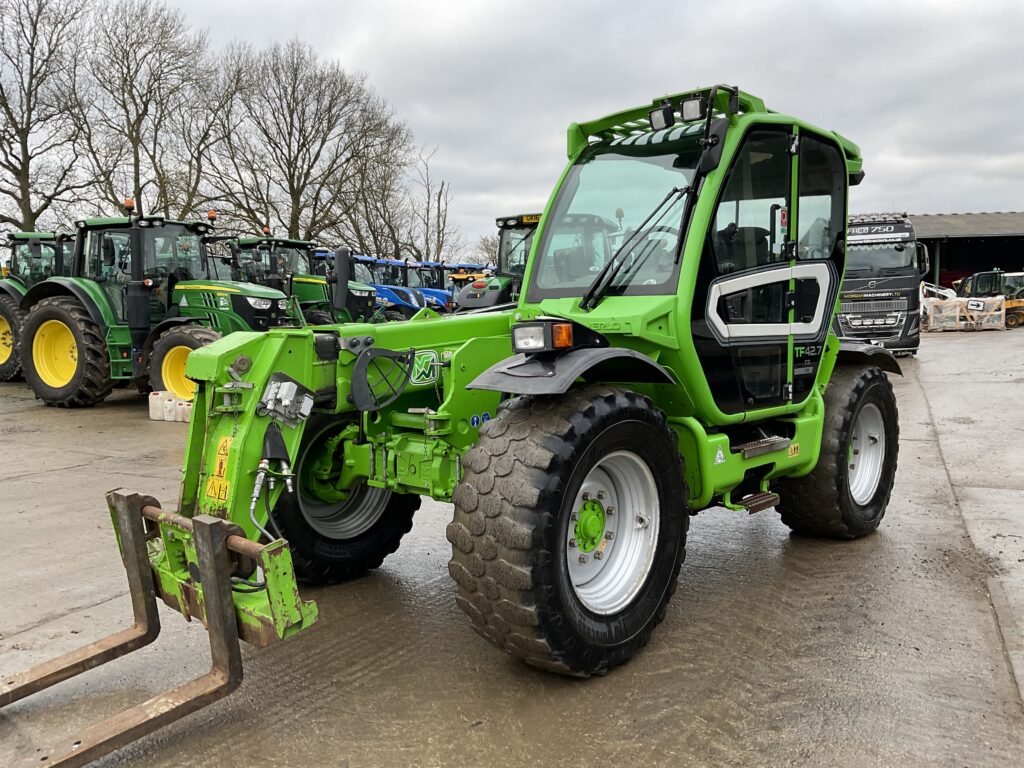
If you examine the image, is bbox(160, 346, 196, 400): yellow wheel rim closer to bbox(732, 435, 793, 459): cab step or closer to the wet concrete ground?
the wet concrete ground

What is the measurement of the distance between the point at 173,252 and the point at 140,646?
30.4 ft

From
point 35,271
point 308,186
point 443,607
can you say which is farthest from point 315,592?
point 308,186

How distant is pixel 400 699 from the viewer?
3.05 metres

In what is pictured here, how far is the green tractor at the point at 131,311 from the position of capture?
35.1 ft

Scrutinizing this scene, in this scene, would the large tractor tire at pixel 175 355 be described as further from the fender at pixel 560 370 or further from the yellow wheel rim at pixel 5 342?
the fender at pixel 560 370

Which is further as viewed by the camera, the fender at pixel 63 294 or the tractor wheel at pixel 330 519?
the fender at pixel 63 294

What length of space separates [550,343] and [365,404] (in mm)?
987

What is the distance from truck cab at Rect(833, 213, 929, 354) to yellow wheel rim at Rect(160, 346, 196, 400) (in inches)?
515

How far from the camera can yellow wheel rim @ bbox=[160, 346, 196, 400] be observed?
10.5 metres

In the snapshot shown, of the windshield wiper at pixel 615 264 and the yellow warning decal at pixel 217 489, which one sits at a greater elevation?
the windshield wiper at pixel 615 264

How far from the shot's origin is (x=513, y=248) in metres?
14.7

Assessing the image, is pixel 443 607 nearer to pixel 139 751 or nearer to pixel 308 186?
pixel 139 751

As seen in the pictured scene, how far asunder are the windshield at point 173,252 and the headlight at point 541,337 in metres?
9.44

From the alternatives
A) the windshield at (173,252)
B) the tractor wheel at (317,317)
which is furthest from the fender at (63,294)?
the tractor wheel at (317,317)
